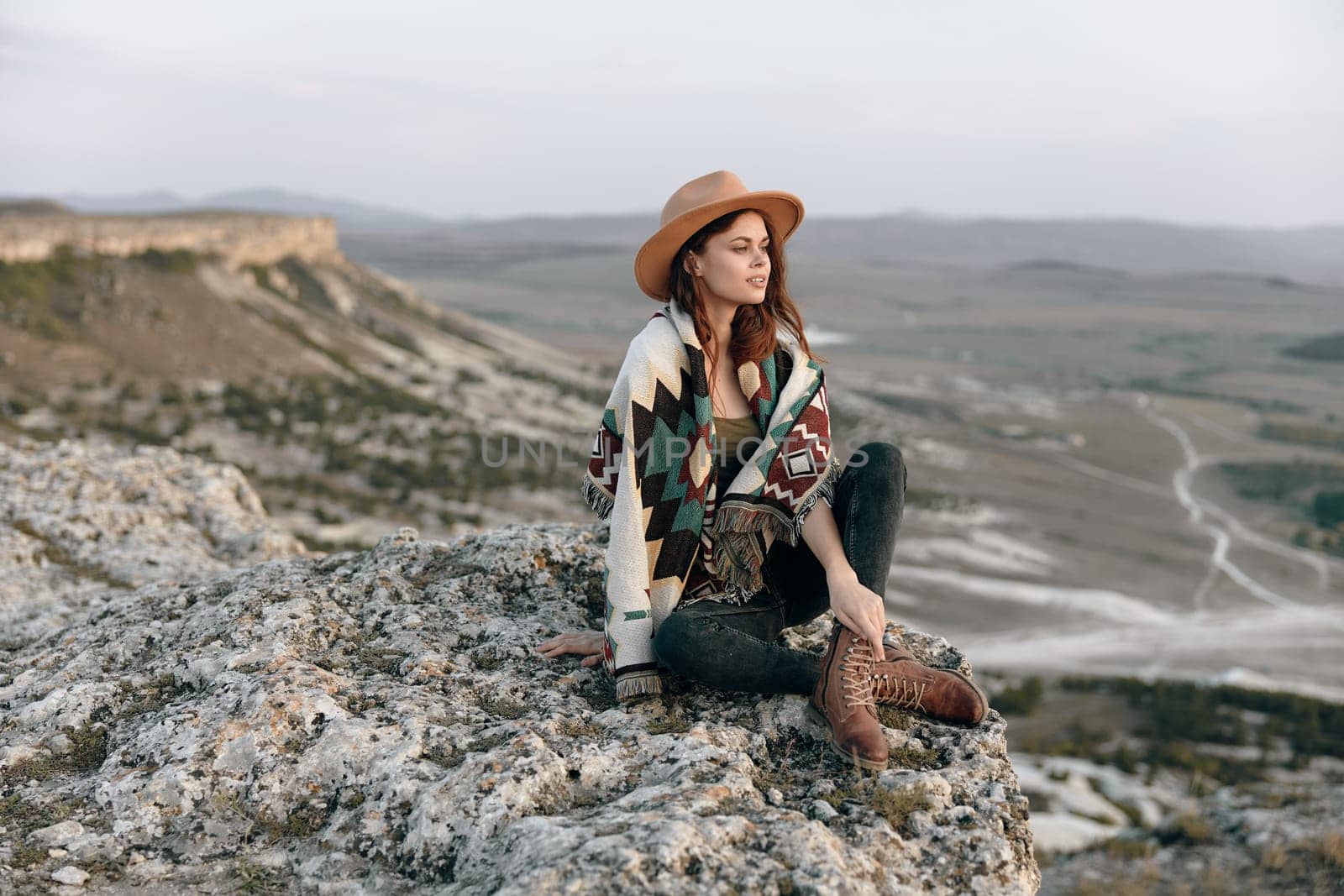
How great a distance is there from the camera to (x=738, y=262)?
11.0 ft

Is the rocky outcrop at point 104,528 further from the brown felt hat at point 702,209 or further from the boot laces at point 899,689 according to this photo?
the boot laces at point 899,689

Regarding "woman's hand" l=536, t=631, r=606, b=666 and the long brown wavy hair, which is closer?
the long brown wavy hair

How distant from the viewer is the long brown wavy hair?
3.42m

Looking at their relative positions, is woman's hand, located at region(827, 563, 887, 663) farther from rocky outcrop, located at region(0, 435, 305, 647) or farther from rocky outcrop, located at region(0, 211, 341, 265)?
rocky outcrop, located at region(0, 211, 341, 265)

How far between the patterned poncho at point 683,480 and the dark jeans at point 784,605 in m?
0.09

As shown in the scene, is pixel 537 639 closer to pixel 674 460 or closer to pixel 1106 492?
pixel 674 460

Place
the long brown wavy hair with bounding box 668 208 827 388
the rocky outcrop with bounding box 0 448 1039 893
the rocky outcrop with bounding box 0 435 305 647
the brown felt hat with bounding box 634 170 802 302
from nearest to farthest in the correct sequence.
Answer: the rocky outcrop with bounding box 0 448 1039 893 < the brown felt hat with bounding box 634 170 802 302 < the long brown wavy hair with bounding box 668 208 827 388 < the rocky outcrop with bounding box 0 435 305 647

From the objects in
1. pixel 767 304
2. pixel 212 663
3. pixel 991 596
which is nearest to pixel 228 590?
pixel 212 663

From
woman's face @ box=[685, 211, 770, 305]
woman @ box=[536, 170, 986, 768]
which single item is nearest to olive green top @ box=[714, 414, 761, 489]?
woman @ box=[536, 170, 986, 768]

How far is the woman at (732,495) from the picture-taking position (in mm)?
3189

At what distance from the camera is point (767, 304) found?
3605mm

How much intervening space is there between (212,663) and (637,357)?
5.93 ft

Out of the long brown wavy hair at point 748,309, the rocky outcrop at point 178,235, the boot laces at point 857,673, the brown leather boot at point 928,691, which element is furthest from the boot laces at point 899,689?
the rocky outcrop at point 178,235

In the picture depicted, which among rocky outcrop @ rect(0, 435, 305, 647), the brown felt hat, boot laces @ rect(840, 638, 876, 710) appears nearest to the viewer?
boot laces @ rect(840, 638, 876, 710)
